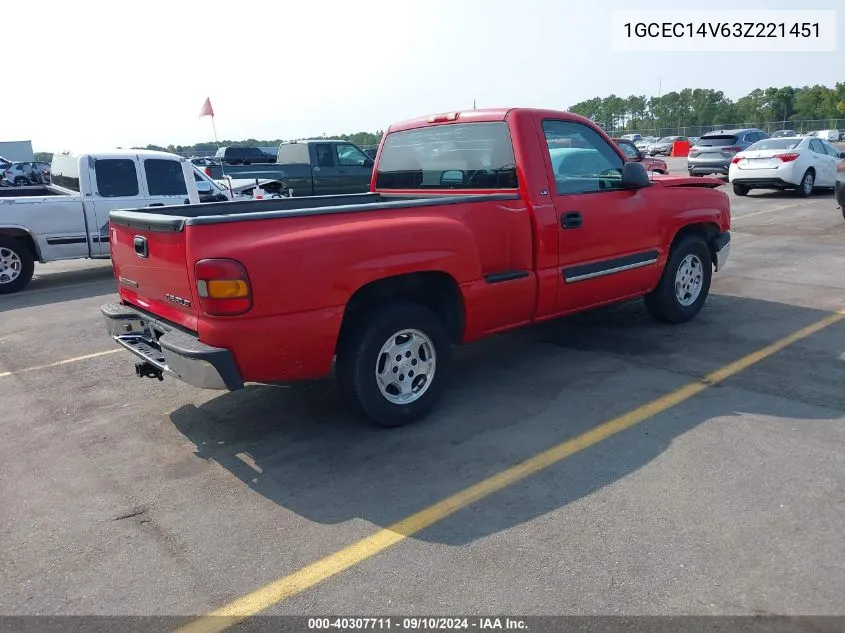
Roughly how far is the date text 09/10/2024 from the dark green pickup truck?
13.9m

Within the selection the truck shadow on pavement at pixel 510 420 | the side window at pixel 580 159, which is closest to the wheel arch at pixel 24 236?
the truck shadow on pavement at pixel 510 420

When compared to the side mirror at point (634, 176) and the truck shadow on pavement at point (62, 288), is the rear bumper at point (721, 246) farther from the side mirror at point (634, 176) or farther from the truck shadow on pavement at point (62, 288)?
the truck shadow on pavement at point (62, 288)

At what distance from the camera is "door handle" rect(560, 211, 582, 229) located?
16.5ft

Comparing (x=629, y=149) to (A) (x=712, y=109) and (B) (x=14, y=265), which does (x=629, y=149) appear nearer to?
(B) (x=14, y=265)

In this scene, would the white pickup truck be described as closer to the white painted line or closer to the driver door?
the driver door

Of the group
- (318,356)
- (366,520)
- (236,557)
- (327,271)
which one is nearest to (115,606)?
(236,557)

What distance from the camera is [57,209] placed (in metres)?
9.48

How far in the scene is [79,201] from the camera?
31.7ft

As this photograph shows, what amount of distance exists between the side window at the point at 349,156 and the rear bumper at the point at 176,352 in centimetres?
1267

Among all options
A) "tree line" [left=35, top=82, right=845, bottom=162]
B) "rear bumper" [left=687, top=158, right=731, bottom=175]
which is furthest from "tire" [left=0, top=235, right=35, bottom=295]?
"tree line" [left=35, top=82, right=845, bottom=162]

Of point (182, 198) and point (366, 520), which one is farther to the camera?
point (182, 198)

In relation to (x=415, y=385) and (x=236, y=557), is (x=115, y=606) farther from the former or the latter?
(x=415, y=385)

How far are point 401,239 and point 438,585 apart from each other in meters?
1.99

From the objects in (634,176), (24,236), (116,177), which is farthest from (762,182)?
(24,236)
